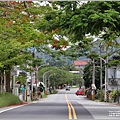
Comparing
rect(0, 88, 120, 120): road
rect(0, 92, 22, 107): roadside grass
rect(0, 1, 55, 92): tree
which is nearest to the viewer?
rect(0, 88, 120, 120): road

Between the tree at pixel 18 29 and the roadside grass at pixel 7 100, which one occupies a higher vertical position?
the tree at pixel 18 29

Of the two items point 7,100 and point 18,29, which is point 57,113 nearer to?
point 18,29

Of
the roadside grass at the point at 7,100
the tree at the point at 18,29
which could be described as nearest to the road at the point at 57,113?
the roadside grass at the point at 7,100

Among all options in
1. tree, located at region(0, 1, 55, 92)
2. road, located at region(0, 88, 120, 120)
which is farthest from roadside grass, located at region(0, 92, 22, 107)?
road, located at region(0, 88, 120, 120)

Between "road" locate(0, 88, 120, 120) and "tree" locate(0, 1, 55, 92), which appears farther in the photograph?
"tree" locate(0, 1, 55, 92)

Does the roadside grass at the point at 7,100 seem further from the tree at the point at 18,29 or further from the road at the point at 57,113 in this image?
the road at the point at 57,113

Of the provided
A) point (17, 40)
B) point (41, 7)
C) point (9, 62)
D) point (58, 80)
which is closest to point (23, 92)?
point (9, 62)

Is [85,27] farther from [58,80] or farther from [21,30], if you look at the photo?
[58,80]

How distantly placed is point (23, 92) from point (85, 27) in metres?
40.1

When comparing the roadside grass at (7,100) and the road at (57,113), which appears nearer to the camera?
the road at (57,113)

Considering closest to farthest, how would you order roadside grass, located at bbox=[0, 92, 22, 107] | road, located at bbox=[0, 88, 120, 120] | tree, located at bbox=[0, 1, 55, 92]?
road, located at bbox=[0, 88, 120, 120]
tree, located at bbox=[0, 1, 55, 92]
roadside grass, located at bbox=[0, 92, 22, 107]

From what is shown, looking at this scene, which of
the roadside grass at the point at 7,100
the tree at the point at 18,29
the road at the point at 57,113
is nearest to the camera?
the road at the point at 57,113

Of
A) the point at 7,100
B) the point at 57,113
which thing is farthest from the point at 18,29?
the point at 7,100

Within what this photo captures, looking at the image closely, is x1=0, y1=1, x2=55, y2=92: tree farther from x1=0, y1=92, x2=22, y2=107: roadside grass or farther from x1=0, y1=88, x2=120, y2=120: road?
x1=0, y1=88, x2=120, y2=120: road
